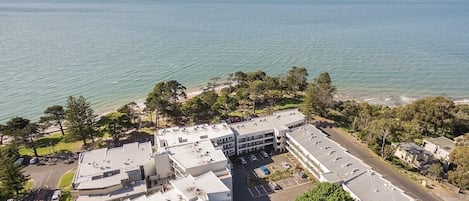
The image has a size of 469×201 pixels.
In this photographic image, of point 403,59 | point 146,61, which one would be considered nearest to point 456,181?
point 403,59

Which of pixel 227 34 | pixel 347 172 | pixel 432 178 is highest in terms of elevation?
pixel 227 34


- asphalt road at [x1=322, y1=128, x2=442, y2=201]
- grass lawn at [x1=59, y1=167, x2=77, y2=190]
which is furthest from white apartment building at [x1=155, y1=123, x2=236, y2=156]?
asphalt road at [x1=322, y1=128, x2=442, y2=201]

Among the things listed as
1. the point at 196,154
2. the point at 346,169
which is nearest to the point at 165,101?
the point at 196,154

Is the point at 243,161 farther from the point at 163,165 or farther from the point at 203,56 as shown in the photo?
the point at 203,56

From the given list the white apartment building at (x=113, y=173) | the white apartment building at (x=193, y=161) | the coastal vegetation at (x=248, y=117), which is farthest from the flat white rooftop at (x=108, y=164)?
the coastal vegetation at (x=248, y=117)

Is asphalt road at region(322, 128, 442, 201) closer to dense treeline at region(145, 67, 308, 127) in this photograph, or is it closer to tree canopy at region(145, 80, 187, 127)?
dense treeline at region(145, 67, 308, 127)

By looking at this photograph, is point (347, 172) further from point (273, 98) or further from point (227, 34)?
point (227, 34)
